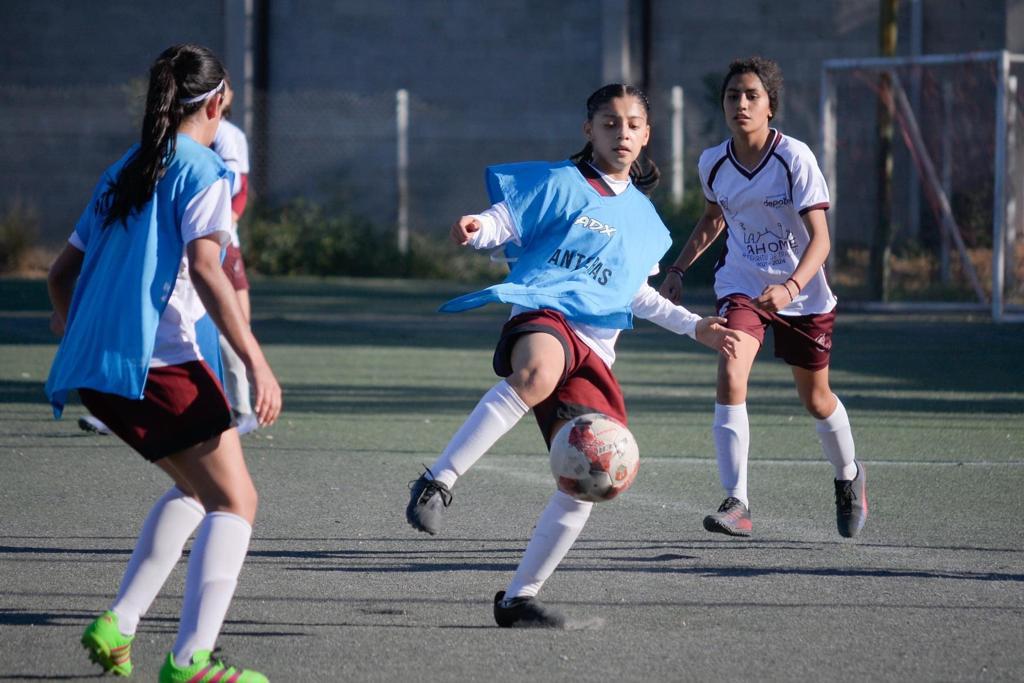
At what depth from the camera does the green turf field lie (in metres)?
4.48

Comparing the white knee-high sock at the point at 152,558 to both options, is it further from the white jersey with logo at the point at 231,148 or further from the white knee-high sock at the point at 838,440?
the white jersey with logo at the point at 231,148

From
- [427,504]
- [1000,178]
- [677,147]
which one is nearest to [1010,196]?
[1000,178]

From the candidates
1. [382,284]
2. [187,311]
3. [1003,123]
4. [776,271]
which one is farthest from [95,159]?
[187,311]

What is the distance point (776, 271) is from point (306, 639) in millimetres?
2822

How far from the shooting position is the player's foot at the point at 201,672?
3861 millimetres

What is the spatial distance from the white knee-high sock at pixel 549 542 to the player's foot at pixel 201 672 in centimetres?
112

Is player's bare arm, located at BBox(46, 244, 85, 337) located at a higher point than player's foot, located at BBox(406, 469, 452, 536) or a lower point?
higher

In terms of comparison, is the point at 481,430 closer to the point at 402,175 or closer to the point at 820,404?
the point at 820,404

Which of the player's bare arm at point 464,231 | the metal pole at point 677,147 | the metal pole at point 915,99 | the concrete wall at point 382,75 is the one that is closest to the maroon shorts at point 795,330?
the player's bare arm at point 464,231

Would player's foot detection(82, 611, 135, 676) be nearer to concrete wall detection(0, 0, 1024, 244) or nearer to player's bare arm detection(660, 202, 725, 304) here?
player's bare arm detection(660, 202, 725, 304)

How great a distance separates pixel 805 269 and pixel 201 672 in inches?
124

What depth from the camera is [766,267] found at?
21.3ft

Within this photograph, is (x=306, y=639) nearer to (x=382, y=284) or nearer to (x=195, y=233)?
(x=195, y=233)

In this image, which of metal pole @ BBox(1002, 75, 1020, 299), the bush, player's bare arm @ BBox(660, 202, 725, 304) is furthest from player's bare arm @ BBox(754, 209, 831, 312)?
the bush
